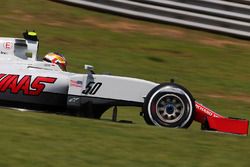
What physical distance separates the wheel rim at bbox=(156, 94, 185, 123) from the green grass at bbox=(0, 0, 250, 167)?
0.98 ft

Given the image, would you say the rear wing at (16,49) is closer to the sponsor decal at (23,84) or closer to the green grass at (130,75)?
the sponsor decal at (23,84)

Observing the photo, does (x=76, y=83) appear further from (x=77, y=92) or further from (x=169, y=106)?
(x=169, y=106)

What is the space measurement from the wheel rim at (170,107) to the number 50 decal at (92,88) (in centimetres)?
91

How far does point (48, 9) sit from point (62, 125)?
38.3ft

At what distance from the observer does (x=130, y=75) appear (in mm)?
15180

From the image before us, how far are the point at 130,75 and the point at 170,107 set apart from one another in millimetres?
6071

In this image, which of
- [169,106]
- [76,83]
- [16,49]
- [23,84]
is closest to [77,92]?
[76,83]

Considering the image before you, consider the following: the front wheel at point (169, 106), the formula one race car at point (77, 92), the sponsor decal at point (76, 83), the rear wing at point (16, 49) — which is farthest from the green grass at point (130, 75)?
the rear wing at point (16, 49)

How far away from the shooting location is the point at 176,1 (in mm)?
18734

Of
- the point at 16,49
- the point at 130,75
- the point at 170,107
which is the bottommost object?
the point at 170,107

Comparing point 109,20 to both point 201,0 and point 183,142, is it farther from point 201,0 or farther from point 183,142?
point 183,142

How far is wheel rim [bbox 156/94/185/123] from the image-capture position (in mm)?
9086

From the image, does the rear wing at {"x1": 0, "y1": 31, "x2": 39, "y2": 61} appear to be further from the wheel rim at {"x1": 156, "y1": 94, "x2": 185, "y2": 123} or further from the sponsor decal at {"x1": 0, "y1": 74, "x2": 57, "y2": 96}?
the wheel rim at {"x1": 156, "y1": 94, "x2": 185, "y2": 123}

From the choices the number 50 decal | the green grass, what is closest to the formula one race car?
the number 50 decal
